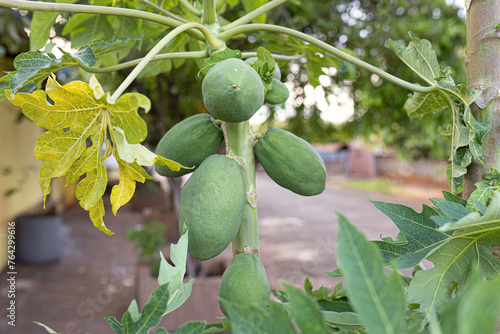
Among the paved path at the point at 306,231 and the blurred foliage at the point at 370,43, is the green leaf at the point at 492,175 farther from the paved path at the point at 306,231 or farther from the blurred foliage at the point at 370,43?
the paved path at the point at 306,231

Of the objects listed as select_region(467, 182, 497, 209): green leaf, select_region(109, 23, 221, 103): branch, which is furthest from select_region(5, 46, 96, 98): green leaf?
select_region(467, 182, 497, 209): green leaf

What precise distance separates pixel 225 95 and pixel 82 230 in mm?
7098

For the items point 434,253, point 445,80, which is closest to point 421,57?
point 445,80

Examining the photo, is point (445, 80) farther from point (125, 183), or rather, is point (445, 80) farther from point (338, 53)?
point (125, 183)

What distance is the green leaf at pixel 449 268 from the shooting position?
1.68ft

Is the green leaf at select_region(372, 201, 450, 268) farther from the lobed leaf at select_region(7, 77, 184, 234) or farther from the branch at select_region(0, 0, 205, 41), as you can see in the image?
the branch at select_region(0, 0, 205, 41)

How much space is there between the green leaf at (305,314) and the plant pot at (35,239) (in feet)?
16.8

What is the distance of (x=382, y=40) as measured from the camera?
2756mm

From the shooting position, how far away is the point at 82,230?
271 inches

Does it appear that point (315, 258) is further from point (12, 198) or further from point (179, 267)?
point (179, 267)

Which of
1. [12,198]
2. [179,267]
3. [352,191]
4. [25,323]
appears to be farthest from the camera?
[352,191]

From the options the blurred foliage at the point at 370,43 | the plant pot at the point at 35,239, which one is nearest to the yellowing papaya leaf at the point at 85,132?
the blurred foliage at the point at 370,43

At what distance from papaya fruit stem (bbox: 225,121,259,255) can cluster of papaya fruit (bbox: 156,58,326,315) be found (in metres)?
0.01

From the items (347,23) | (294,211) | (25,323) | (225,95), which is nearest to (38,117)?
(225,95)
